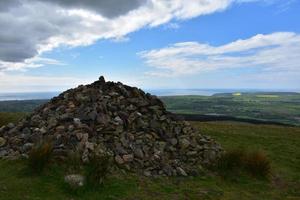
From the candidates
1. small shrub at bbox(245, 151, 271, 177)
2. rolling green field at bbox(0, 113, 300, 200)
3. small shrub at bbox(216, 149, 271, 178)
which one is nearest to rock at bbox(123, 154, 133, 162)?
rolling green field at bbox(0, 113, 300, 200)

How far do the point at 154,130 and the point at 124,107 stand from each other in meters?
1.79

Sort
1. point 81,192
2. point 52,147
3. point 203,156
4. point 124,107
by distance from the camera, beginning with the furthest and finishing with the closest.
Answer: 1. point 124,107
2. point 203,156
3. point 52,147
4. point 81,192

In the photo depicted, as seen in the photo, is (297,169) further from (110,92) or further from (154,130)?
(110,92)

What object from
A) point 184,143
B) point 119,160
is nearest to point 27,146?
point 119,160

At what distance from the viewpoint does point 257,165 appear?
51.5 ft

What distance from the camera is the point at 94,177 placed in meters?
12.3

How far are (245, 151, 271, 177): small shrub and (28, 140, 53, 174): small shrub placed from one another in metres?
7.89

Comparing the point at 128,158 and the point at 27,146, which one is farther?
the point at 27,146

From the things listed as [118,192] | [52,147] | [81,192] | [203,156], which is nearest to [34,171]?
[52,147]

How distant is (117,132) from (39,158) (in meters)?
3.57

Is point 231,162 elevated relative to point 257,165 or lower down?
elevated

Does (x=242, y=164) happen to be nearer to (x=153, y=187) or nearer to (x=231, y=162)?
(x=231, y=162)

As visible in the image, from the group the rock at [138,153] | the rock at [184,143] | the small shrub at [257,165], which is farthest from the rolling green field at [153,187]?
the rock at [184,143]

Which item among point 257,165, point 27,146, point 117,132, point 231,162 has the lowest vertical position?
point 257,165
